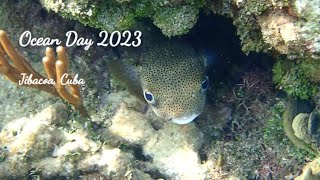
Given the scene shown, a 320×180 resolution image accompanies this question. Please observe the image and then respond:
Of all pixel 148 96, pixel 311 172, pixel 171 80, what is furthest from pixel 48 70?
pixel 311 172

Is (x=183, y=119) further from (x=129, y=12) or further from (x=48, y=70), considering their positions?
(x=48, y=70)

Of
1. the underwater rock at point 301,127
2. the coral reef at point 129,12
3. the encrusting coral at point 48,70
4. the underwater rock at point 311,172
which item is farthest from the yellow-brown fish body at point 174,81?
the underwater rock at point 311,172

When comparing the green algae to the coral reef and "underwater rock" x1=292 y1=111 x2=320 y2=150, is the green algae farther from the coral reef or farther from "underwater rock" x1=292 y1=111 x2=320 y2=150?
the coral reef

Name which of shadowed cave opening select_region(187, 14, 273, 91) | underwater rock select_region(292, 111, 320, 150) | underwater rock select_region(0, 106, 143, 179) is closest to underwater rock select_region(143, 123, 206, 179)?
underwater rock select_region(0, 106, 143, 179)

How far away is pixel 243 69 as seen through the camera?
14.1ft

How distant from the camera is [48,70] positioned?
3557mm

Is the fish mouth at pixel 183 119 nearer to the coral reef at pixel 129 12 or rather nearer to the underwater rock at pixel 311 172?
the coral reef at pixel 129 12

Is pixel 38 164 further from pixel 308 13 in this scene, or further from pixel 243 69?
pixel 308 13

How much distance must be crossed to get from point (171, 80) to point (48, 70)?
50.8 inches

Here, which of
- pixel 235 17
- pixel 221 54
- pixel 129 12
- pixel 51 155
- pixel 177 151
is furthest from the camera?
pixel 221 54

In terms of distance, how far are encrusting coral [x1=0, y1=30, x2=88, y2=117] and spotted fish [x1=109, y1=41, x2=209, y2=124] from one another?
2.42ft

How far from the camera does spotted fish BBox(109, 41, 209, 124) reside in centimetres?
385

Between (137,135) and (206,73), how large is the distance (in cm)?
113

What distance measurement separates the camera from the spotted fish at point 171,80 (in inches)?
151
